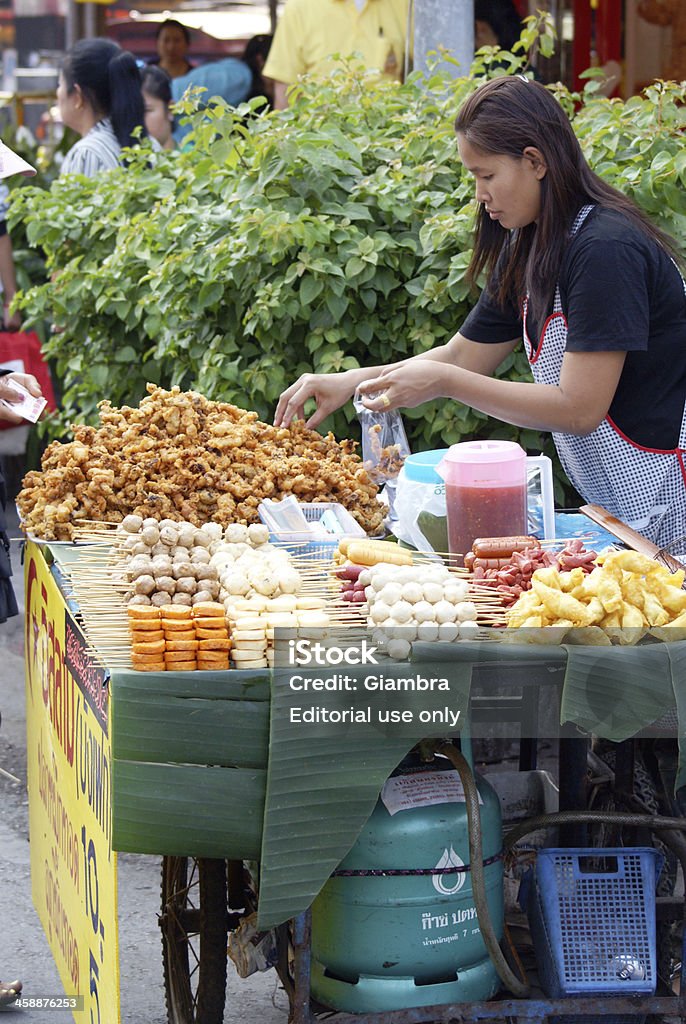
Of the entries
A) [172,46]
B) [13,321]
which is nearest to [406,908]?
[13,321]

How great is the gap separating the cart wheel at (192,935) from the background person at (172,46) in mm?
7755

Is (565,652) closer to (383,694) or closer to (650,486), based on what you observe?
(383,694)

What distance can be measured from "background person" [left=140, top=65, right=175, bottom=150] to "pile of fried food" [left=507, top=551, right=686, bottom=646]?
20.1 ft

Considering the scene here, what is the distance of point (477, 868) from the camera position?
243 centimetres

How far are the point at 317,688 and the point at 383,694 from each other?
113mm

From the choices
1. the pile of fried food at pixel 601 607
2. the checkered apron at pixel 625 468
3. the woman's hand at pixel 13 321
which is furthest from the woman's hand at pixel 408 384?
the woman's hand at pixel 13 321

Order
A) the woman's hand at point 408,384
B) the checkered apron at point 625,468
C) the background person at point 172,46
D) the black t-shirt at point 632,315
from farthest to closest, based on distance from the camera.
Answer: the background person at point 172,46 < the checkered apron at point 625,468 < the woman's hand at point 408,384 < the black t-shirt at point 632,315

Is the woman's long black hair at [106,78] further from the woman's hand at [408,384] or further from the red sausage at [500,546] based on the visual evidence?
the red sausage at [500,546]

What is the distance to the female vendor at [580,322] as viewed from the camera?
288 cm

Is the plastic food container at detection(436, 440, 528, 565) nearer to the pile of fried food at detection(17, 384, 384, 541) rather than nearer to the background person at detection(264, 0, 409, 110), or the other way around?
the pile of fried food at detection(17, 384, 384, 541)

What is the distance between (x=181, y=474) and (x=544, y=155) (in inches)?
43.0

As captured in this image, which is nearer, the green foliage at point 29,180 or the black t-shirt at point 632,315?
the black t-shirt at point 632,315

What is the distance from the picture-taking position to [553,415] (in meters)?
2.95

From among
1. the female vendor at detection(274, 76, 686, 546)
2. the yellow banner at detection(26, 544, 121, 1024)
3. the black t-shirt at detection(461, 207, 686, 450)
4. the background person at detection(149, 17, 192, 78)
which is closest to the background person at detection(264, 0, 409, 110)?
the background person at detection(149, 17, 192, 78)
